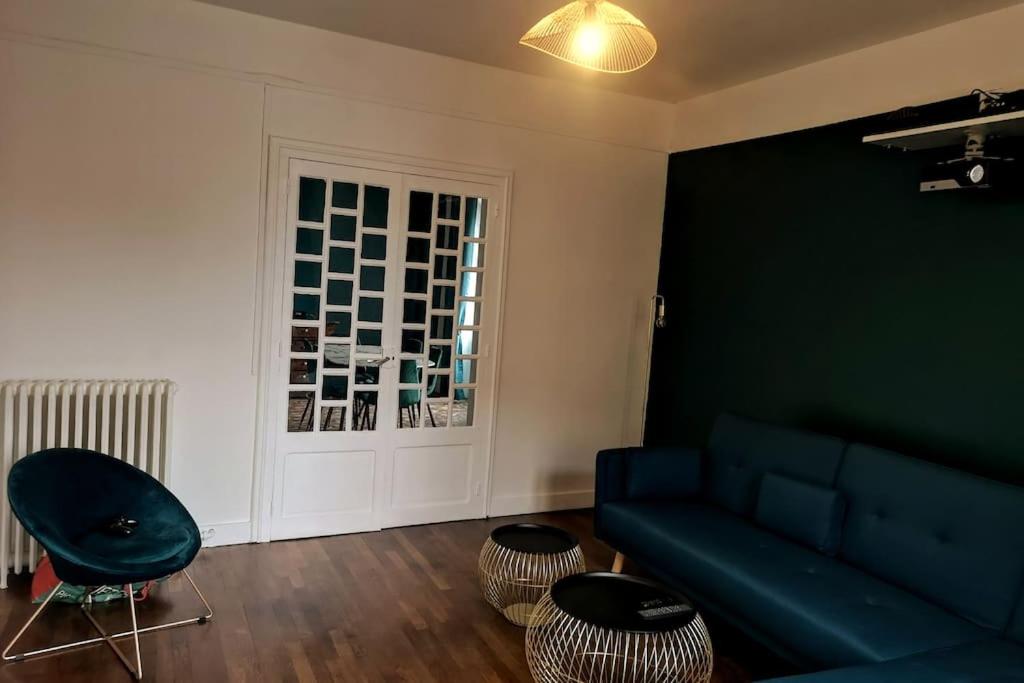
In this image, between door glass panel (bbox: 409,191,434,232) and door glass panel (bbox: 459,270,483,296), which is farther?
door glass panel (bbox: 459,270,483,296)

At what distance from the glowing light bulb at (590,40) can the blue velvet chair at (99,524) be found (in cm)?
238

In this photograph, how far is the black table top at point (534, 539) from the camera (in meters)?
3.33

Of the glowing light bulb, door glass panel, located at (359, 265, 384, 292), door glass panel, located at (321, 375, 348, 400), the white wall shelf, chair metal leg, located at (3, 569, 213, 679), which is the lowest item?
chair metal leg, located at (3, 569, 213, 679)

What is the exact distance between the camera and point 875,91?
145 inches

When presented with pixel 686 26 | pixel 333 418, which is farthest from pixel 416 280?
pixel 686 26

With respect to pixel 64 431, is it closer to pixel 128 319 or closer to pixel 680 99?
pixel 128 319

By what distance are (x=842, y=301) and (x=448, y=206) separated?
2297 millimetres

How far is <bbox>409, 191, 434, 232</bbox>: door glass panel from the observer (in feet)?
14.4

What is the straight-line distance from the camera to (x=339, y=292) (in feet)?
13.8

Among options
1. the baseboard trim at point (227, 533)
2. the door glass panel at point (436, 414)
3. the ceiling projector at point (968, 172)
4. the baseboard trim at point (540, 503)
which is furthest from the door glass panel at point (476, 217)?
the ceiling projector at point (968, 172)

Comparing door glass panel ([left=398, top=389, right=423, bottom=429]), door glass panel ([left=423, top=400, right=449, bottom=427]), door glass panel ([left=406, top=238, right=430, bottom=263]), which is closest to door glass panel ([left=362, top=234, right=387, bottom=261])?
door glass panel ([left=406, top=238, right=430, bottom=263])

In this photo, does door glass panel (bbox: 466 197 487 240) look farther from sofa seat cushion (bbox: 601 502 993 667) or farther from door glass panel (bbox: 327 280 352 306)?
sofa seat cushion (bbox: 601 502 993 667)

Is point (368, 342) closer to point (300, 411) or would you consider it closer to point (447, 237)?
point (300, 411)

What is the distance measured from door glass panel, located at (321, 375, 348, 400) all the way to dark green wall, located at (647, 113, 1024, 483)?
2.20m
